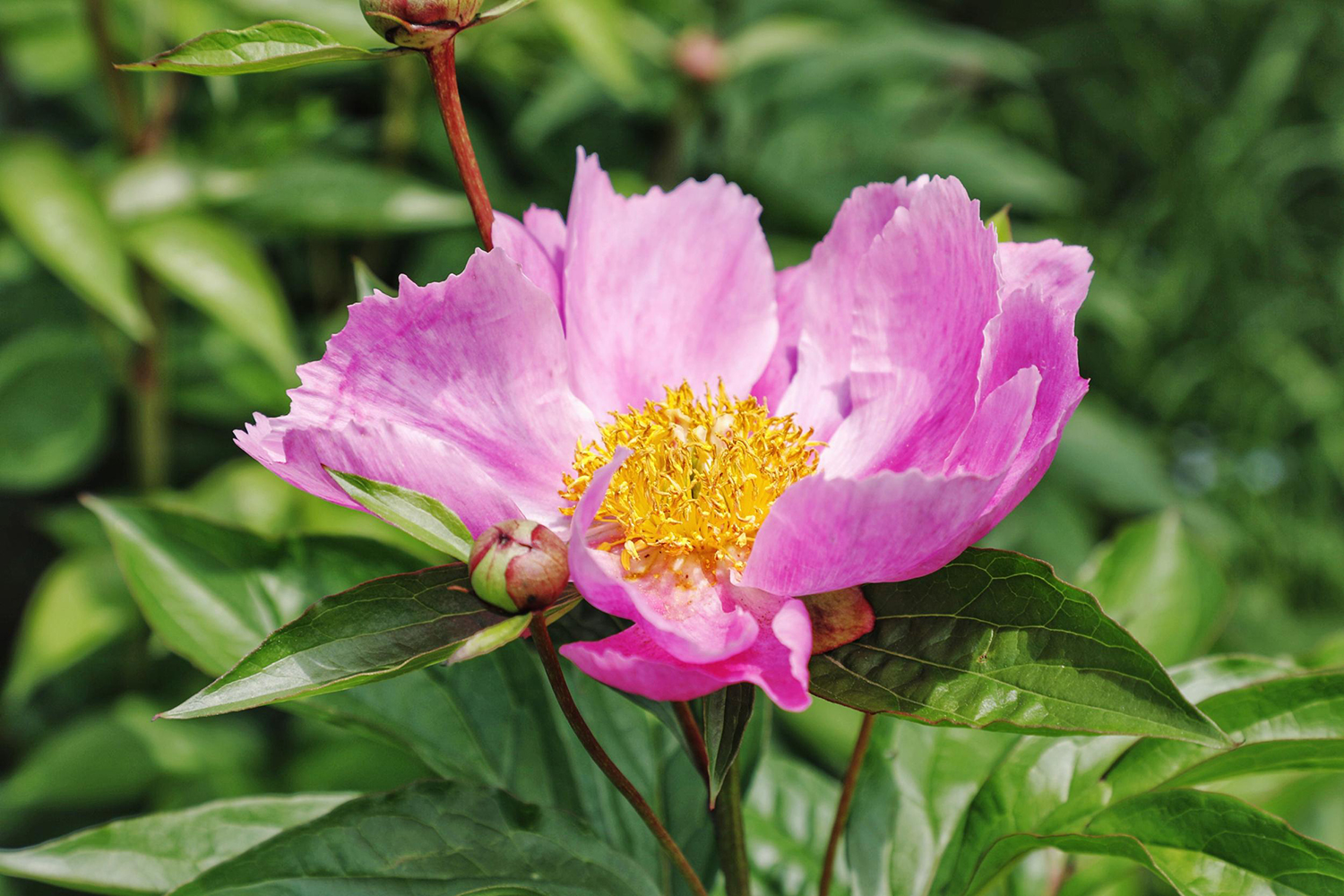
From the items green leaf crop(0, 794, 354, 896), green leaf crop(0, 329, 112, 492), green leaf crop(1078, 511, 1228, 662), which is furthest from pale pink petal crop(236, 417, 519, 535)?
green leaf crop(0, 329, 112, 492)

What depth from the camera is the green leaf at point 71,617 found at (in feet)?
4.34

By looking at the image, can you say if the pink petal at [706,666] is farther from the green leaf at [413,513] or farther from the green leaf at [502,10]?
the green leaf at [502,10]

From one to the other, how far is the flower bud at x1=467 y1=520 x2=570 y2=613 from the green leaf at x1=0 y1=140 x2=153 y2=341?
33.5 inches

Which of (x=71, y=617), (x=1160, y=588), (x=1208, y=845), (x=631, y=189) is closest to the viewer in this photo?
(x=1208, y=845)

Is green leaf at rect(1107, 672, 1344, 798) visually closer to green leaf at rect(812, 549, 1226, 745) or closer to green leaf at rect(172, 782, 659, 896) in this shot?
green leaf at rect(812, 549, 1226, 745)

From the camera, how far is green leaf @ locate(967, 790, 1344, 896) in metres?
0.54

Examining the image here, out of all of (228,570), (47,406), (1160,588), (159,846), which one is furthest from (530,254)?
(47,406)

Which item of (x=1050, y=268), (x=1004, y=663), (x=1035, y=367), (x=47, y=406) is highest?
(x=47, y=406)

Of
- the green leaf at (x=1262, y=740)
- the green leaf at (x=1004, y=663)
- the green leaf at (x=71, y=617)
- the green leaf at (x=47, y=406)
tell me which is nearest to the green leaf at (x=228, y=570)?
the green leaf at (x=1004, y=663)

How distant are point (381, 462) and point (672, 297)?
0.25 m

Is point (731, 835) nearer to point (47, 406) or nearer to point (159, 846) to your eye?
point (159, 846)

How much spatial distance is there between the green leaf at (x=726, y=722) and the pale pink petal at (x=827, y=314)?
0.79ft

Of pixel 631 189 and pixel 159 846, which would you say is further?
pixel 631 189

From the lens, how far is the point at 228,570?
74 centimetres
